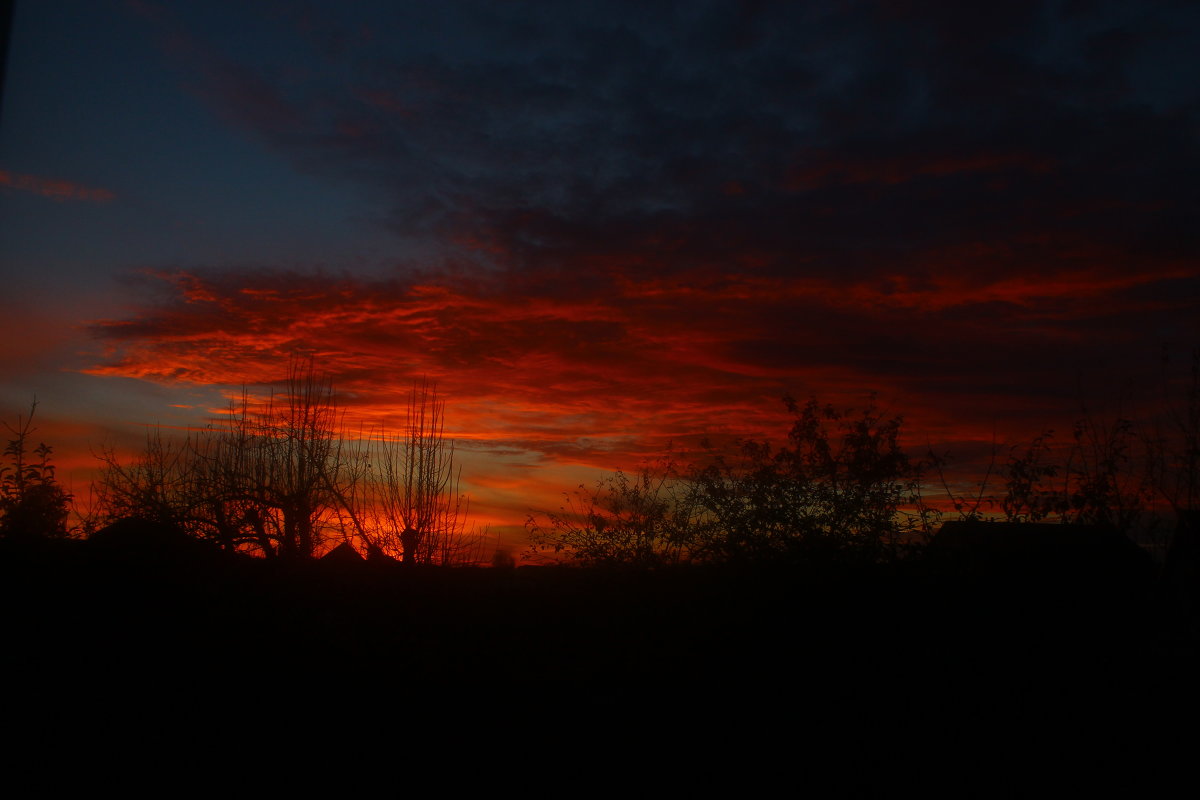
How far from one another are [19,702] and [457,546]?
10118mm

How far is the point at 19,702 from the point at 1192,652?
800cm

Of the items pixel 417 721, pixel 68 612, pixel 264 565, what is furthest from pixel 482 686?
pixel 264 565

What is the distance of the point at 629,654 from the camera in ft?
20.1

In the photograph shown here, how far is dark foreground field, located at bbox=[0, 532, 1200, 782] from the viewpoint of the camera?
16.5 feet

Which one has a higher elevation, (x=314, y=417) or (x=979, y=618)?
(x=314, y=417)

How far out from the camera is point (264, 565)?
866 cm

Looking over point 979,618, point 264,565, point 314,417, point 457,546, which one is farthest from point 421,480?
point 979,618

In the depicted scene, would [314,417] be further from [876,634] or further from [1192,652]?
[1192,652]

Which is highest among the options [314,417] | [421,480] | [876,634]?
[314,417]

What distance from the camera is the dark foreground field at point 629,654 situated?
502cm

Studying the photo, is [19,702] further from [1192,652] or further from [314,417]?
[314,417]

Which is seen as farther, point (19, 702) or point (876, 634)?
point (876, 634)

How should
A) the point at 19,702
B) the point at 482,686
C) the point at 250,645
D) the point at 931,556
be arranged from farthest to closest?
the point at 931,556, the point at 250,645, the point at 482,686, the point at 19,702

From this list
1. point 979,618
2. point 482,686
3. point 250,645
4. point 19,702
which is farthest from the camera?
point 979,618
